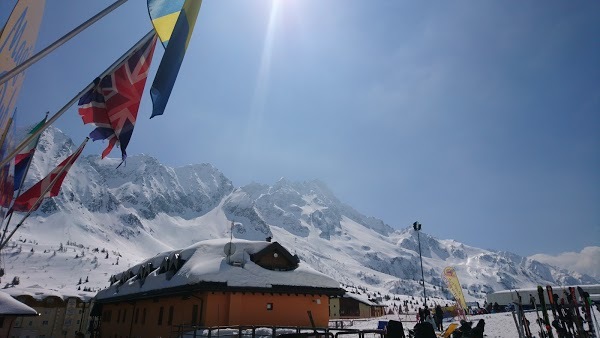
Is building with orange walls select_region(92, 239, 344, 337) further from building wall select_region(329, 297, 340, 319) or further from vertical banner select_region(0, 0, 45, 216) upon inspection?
building wall select_region(329, 297, 340, 319)

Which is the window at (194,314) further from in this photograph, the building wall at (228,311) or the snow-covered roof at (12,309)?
the snow-covered roof at (12,309)

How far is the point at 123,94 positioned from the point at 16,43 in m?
3.28

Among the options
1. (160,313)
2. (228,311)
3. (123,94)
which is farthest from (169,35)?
(160,313)

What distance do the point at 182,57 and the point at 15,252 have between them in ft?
555

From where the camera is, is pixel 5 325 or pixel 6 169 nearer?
pixel 6 169

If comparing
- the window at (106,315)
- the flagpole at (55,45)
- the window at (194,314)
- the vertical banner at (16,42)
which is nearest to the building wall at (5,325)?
the window at (194,314)

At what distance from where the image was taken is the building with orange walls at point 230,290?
67.0ft

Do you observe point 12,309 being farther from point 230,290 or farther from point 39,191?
point 39,191

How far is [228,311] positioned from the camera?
2052 cm

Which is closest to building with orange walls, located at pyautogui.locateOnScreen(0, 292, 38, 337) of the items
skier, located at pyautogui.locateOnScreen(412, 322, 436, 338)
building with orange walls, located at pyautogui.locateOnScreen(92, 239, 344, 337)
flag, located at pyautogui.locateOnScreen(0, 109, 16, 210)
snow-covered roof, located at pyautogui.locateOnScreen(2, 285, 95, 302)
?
building with orange walls, located at pyautogui.locateOnScreen(92, 239, 344, 337)

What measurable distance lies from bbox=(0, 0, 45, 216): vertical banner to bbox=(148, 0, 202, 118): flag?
1.98 m

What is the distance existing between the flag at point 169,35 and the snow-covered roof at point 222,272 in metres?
14.8

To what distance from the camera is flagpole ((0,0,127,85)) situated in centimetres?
532

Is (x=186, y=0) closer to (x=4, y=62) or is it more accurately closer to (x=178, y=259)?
(x=4, y=62)
